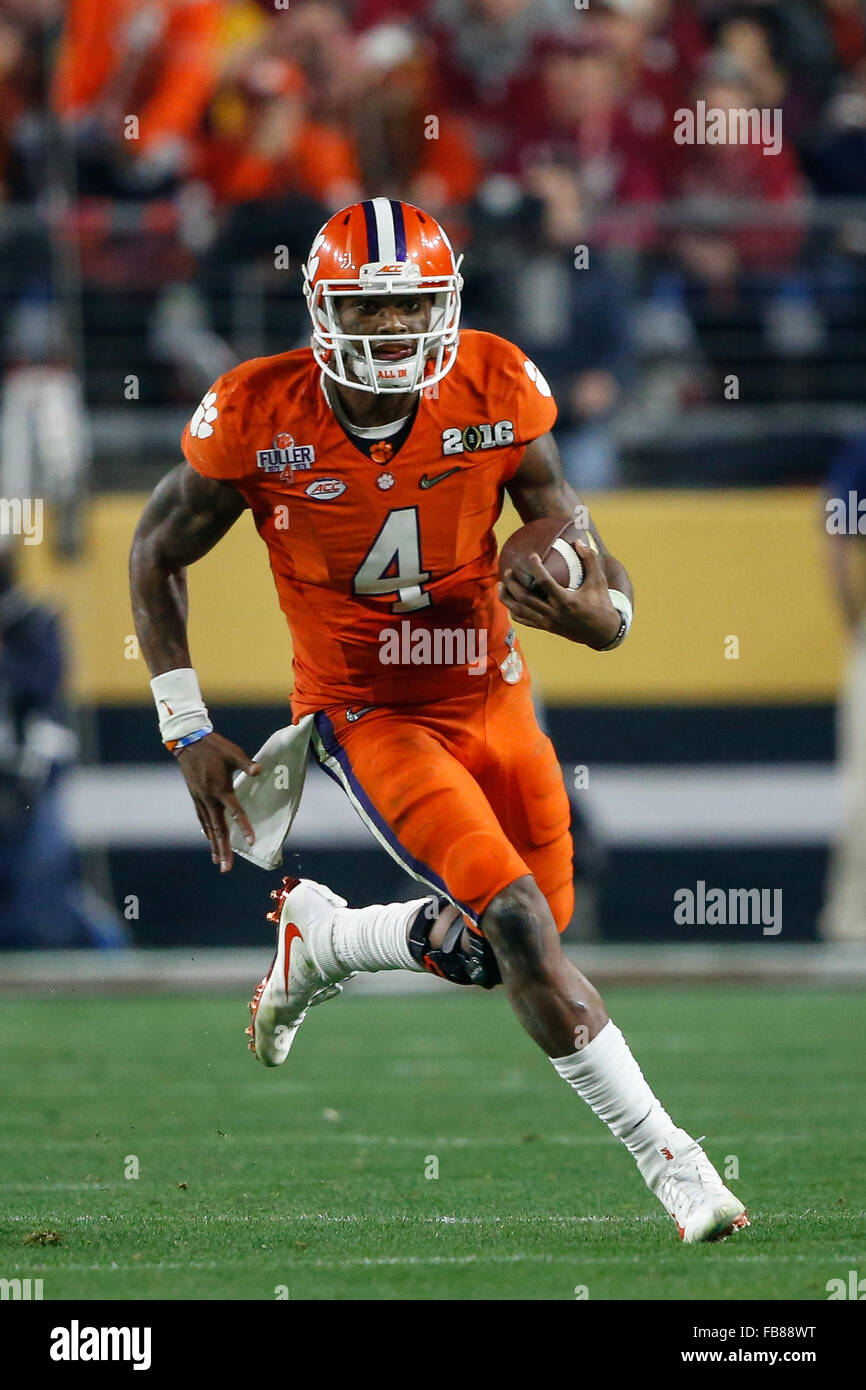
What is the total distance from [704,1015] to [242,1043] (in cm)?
185

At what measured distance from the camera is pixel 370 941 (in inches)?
197

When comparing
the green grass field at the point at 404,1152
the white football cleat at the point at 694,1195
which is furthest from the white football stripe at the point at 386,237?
the green grass field at the point at 404,1152

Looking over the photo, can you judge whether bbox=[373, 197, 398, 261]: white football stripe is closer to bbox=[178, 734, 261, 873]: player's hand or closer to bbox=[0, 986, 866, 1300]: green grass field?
bbox=[178, 734, 261, 873]: player's hand

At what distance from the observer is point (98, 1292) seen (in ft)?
12.0

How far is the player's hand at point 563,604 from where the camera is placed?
166 inches

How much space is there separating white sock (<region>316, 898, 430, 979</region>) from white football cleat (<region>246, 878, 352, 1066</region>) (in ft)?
0.11

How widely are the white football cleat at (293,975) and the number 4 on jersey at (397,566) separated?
34.6 inches

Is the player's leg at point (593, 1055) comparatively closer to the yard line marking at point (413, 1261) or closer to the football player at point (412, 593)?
the football player at point (412, 593)

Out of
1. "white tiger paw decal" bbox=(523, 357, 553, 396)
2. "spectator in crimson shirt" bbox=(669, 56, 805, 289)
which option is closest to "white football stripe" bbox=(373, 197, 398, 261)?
"white tiger paw decal" bbox=(523, 357, 553, 396)

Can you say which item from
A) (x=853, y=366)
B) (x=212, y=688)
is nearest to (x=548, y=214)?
(x=853, y=366)

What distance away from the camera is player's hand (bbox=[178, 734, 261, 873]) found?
4.73 metres

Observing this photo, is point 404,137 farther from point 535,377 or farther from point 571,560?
point 571,560

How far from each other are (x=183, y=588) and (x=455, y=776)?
757mm

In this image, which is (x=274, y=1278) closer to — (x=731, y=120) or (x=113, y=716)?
(x=113, y=716)
